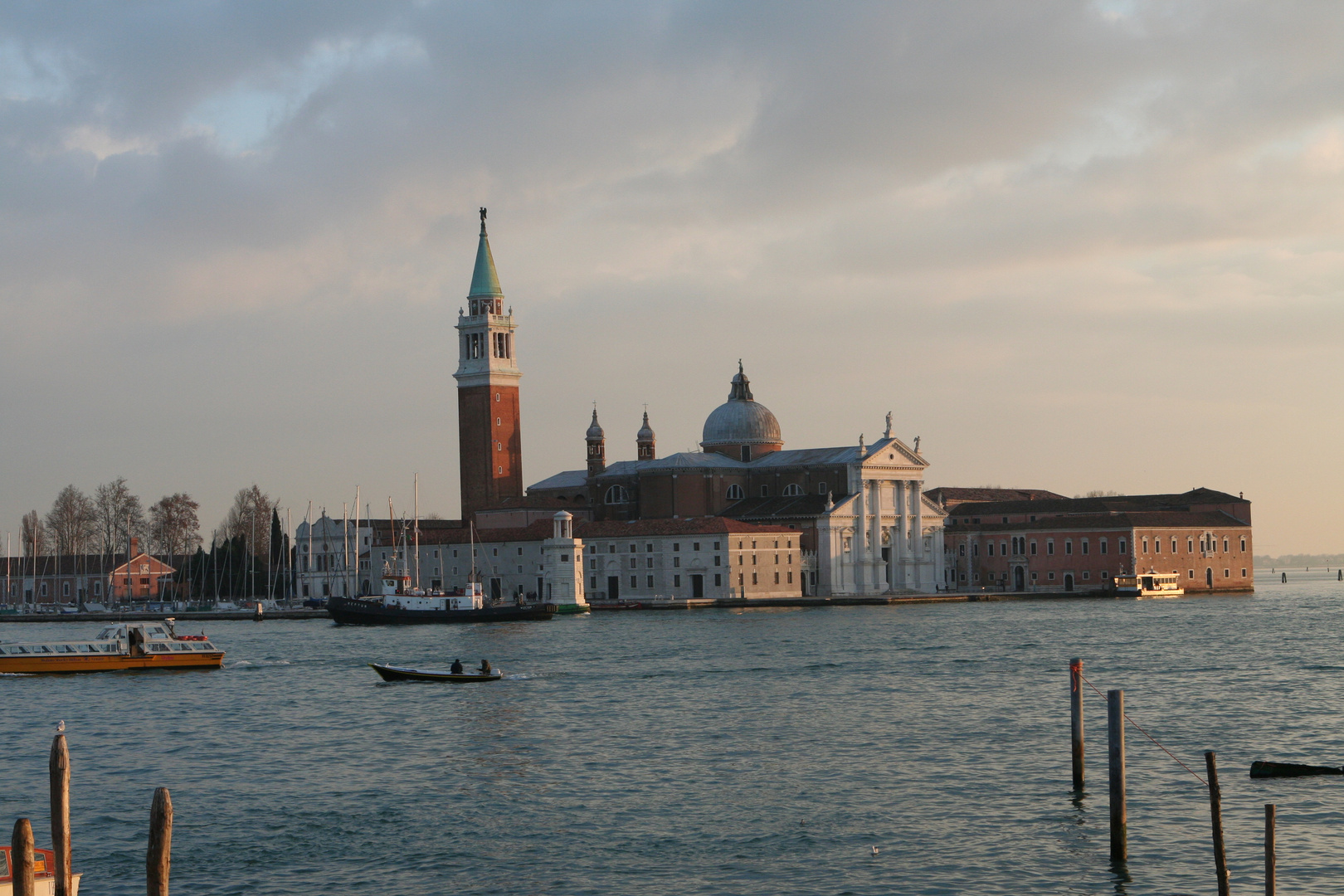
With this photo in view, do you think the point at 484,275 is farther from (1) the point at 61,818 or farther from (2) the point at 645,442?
(1) the point at 61,818

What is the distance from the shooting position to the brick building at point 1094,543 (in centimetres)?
8988

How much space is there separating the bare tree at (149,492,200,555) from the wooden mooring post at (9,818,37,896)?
92.1 metres

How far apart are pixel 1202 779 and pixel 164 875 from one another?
1428 cm

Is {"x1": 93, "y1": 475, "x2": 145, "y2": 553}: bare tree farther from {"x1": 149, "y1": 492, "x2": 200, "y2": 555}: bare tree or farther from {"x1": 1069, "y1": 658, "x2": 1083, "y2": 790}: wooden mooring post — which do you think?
{"x1": 1069, "y1": 658, "x2": 1083, "y2": 790}: wooden mooring post

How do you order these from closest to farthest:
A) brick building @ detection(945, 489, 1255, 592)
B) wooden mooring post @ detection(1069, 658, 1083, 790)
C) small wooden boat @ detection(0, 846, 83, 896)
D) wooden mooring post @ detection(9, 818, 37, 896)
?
wooden mooring post @ detection(9, 818, 37, 896), small wooden boat @ detection(0, 846, 83, 896), wooden mooring post @ detection(1069, 658, 1083, 790), brick building @ detection(945, 489, 1255, 592)

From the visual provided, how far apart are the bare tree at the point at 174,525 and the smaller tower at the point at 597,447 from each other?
25483 millimetres

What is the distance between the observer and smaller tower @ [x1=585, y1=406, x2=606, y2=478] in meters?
98.4

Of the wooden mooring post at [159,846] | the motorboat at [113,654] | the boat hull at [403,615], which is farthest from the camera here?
the boat hull at [403,615]

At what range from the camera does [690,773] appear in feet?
74.5

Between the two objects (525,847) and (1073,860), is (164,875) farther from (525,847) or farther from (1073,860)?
(1073,860)

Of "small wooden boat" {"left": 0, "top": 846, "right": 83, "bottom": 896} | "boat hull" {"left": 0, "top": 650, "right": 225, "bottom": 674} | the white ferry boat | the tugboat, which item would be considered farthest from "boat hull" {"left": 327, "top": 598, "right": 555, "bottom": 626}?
"small wooden boat" {"left": 0, "top": 846, "right": 83, "bottom": 896}

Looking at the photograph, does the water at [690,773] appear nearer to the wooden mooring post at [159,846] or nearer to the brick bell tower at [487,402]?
the wooden mooring post at [159,846]

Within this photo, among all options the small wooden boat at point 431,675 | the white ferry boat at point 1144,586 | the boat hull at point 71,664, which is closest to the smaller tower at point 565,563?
the white ferry boat at point 1144,586

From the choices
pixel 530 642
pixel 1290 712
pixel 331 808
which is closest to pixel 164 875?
pixel 331 808
